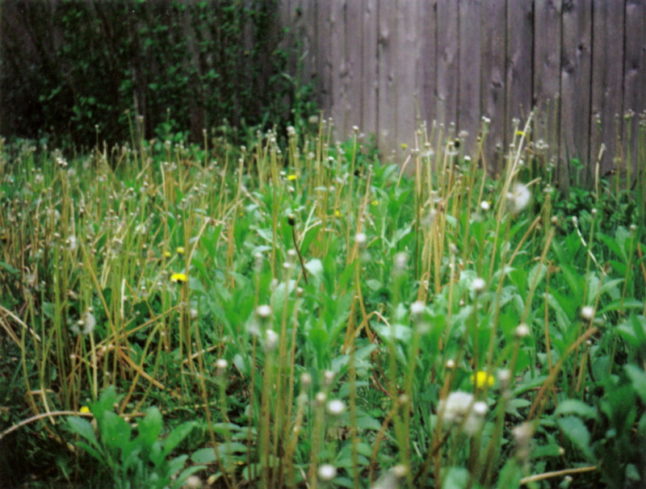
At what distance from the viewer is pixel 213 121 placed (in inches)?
273

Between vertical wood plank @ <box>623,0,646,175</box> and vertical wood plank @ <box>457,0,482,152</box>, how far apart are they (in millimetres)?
1083

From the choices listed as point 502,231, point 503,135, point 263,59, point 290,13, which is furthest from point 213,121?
point 502,231

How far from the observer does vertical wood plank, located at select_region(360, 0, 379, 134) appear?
239 inches

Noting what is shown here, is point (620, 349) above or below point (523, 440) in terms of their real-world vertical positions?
below

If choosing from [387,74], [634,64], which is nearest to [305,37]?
[387,74]

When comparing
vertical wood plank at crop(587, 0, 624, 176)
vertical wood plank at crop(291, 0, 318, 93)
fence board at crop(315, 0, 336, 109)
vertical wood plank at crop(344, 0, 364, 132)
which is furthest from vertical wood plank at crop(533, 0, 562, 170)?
vertical wood plank at crop(291, 0, 318, 93)

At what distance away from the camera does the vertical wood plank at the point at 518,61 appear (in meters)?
4.96

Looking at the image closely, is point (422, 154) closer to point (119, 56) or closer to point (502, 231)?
point (502, 231)

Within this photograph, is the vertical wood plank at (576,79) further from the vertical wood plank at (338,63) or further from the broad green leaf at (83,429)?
the broad green leaf at (83,429)

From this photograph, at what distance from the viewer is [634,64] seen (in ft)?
14.6

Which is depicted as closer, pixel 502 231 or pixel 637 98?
pixel 502 231

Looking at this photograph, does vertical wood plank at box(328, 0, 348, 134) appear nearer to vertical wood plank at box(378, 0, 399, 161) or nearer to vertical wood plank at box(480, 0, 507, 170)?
vertical wood plank at box(378, 0, 399, 161)

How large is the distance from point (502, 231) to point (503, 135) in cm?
280

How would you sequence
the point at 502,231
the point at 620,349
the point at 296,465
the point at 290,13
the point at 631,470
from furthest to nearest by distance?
the point at 290,13 → the point at 502,231 → the point at 620,349 → the point at 296,465 → the point at 631,470
